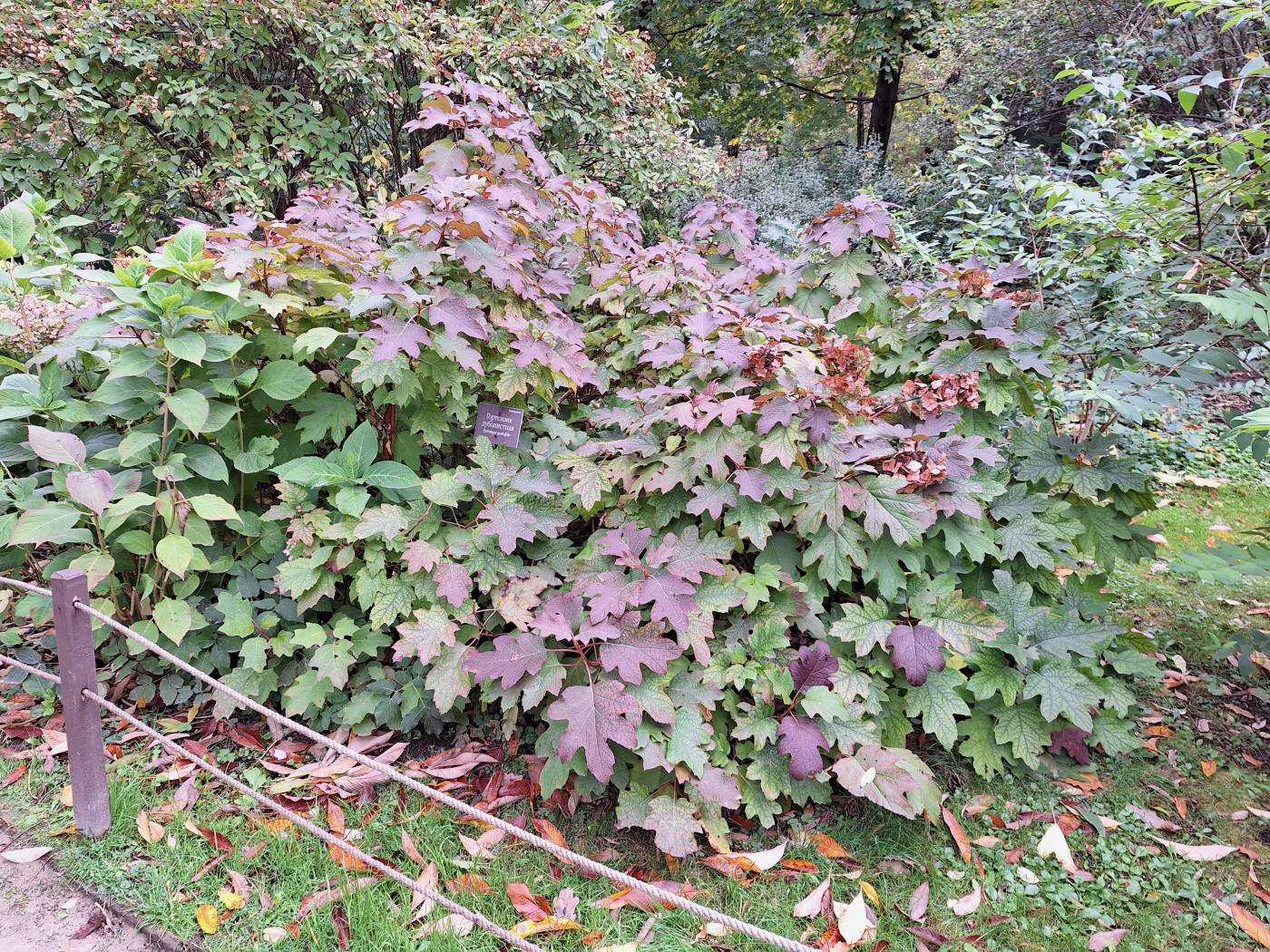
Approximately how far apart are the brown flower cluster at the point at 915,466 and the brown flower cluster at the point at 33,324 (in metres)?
2.98

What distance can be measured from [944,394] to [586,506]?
1282 mm

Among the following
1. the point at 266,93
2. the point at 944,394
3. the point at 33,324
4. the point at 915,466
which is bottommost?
the point at 915,466

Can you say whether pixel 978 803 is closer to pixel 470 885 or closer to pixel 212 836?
pixel 470 885

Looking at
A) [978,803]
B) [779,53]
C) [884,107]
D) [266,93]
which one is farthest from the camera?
[779,53]

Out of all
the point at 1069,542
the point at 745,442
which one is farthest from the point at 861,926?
the point at 1069,542

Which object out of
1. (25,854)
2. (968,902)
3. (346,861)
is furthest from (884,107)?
(25,854)

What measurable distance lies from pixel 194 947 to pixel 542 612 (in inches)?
48.3

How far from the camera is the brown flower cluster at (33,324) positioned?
271 centimetres

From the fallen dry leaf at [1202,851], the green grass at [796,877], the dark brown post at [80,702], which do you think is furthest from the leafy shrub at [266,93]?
the fallen dry leaf at [1202,851]

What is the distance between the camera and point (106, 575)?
98.5 inches

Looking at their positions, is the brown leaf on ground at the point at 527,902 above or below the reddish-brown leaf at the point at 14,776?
below

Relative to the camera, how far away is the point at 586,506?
2436mm

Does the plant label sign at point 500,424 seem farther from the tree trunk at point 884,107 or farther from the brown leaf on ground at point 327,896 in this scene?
the tree trunk at point 884,107

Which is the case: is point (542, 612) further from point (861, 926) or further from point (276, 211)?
point (276, 211)
